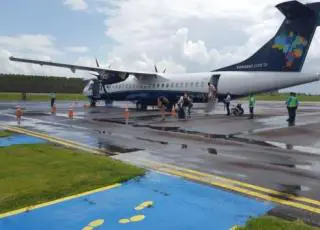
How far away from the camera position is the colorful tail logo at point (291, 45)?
22906 millimetres

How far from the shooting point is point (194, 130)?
15.9 metres

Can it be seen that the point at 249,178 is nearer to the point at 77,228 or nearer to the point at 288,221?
the point at 288,221

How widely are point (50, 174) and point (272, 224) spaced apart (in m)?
4.65

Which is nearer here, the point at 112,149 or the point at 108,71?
the point at 112,149

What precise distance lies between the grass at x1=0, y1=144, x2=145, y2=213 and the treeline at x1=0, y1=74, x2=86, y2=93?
75.1 metres

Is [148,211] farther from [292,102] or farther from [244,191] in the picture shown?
[292,102]

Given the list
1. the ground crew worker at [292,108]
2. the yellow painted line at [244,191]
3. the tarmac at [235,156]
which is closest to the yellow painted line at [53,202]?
the yellow painted line at [244,191]

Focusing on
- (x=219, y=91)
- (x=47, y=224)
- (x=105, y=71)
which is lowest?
(x=47, y=224)

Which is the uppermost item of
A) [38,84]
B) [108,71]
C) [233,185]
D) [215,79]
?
[38,84]

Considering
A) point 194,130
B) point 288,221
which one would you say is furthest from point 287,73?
point 288,221

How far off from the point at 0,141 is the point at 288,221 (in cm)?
1051

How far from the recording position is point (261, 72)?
24750 millimetres

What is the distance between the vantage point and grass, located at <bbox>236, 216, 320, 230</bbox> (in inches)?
178

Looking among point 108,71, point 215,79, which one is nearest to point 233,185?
point 215,79
